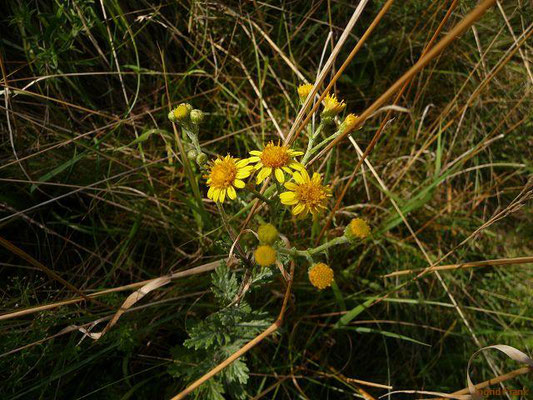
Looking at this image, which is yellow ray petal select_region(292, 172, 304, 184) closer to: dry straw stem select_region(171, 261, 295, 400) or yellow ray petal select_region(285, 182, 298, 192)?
yellow ray petal select_region(285, 182, 298, 192)

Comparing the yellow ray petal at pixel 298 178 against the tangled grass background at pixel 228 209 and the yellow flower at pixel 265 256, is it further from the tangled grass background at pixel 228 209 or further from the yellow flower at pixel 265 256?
the tangled grass background at pixel 228 209

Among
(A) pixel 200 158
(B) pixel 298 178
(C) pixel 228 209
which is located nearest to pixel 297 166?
(B) pixel 298 178

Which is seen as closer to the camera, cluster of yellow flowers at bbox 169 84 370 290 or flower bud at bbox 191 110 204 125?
cluster of yellow flowers at bbox 169 84 370 290

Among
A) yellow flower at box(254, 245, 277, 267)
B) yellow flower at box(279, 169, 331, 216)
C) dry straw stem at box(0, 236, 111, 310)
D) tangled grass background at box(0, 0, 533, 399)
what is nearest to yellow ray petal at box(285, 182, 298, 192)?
yellow flower at box(279, 169, 331, 216)

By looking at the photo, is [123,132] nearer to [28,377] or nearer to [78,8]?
[78,8]

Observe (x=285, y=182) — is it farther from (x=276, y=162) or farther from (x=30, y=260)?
(x=30, y=260)
